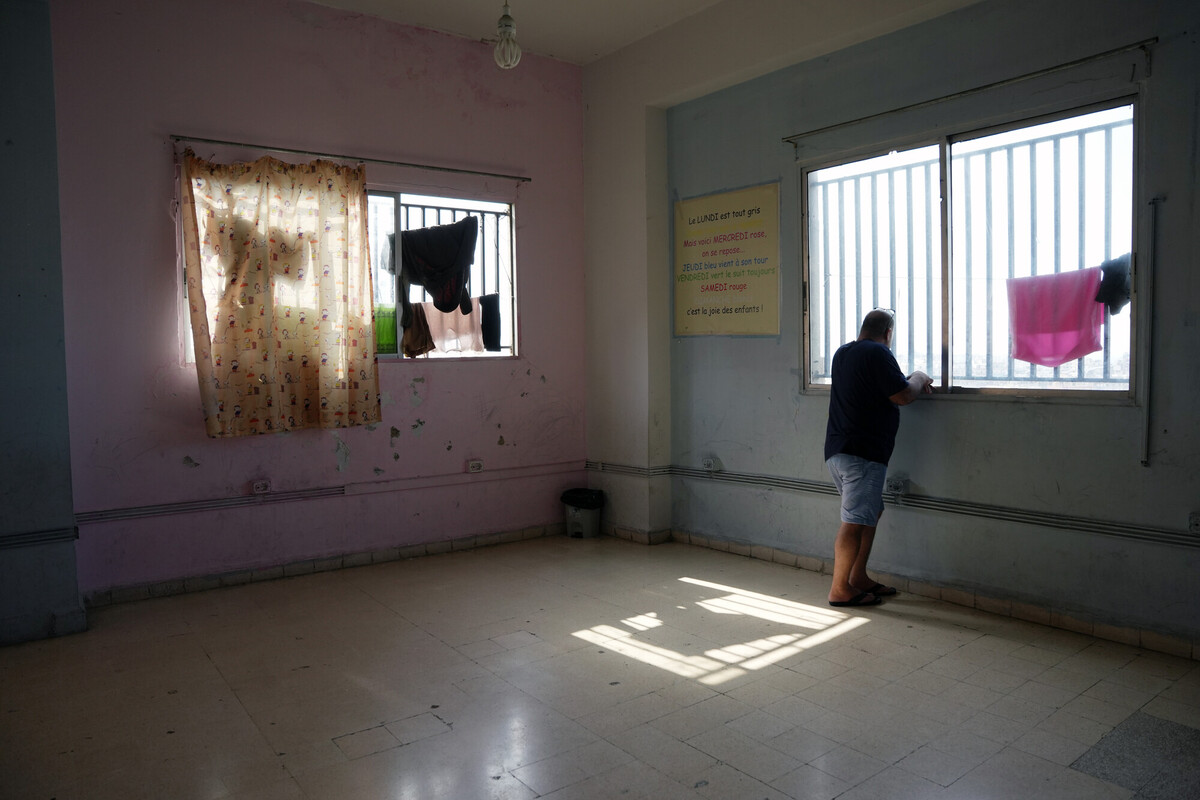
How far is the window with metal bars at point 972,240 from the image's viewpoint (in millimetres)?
3953

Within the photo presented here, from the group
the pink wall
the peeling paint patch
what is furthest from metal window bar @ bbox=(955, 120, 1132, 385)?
the peeling paint patch

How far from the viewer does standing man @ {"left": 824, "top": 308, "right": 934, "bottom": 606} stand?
4.36 metres

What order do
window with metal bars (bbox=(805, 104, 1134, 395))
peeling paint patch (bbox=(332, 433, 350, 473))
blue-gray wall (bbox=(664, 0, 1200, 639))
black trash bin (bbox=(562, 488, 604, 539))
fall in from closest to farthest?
blue-gray wall (bbox=(664, 0, 1200, 639))
window with metal bars (bbox=(805, 104, 1134, 395))
peeling paint patch (bbox=(332, 433, 350, 473))
black trash bin (bbox=(562, 488, 604, 539))

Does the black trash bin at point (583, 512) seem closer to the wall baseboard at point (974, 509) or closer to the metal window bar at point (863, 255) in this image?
the wall baseboard at point (974, 509)

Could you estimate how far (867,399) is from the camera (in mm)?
4395

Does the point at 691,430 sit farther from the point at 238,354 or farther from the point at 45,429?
the point at 45,429

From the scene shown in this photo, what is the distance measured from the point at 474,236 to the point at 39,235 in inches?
108

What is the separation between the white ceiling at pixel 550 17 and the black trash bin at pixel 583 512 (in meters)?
3.41

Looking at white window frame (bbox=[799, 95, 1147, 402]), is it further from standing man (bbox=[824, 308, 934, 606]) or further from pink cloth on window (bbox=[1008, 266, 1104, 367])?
standing man (bbox=[824, 308, 934, 606])

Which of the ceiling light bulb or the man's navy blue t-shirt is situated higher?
the ceiling light bulb

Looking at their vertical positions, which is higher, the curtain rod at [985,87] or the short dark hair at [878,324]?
the curtain rod at [985,87]

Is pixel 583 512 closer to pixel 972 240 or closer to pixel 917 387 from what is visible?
pixel 917 387

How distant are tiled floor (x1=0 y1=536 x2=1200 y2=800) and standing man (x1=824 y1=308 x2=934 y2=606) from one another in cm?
26

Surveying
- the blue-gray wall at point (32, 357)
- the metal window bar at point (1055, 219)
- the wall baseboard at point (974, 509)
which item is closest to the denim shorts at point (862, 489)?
the wall baseboard at point (974, 509)
